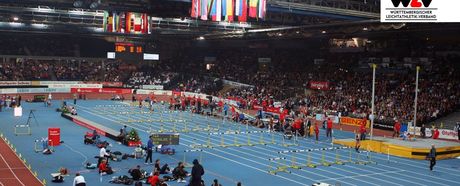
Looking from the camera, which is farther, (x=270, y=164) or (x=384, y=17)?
(x=270, y=164)

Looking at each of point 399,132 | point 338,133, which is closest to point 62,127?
point 338,133

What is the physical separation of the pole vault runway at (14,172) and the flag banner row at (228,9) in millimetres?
12145

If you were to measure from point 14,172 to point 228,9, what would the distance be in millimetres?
13708

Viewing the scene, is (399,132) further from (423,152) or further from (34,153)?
(34,153)

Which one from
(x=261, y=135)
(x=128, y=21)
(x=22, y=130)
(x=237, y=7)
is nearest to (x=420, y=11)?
A: (x=237, y=7)

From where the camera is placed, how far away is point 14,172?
22.8m

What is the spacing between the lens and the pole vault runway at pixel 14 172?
21.0 m

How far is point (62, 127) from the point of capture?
3841 cm

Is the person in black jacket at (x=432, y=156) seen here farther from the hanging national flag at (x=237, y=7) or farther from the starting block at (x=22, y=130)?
the starting block at (x=22, y=130)

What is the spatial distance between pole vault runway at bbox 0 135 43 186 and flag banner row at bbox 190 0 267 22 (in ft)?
39.8

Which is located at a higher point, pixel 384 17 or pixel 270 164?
pixel 384 17

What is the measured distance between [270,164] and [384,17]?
634 inches

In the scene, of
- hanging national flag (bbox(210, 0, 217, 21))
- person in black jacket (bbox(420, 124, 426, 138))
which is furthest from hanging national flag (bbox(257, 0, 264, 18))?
person in black jacket (bbox(420, 124, 426, 138))

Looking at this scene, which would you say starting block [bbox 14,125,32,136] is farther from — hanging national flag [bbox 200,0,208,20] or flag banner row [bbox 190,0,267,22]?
hanging national flag [bbox 200,0,208,20]
